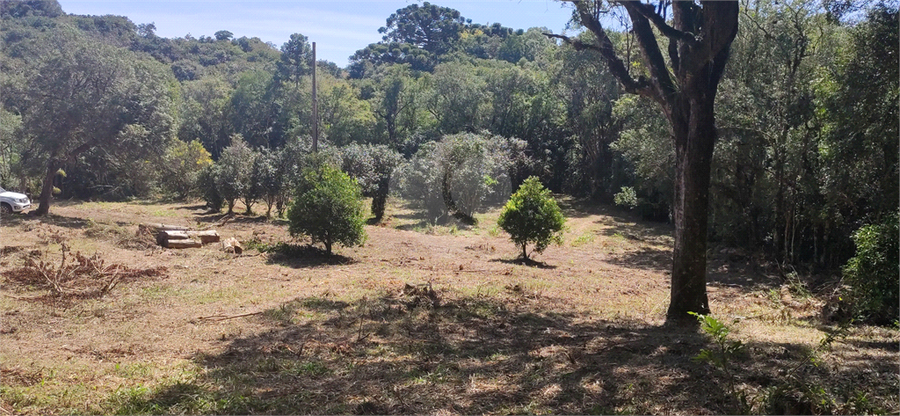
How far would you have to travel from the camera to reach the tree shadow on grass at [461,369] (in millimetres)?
4344

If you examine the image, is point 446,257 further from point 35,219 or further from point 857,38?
point 35,219

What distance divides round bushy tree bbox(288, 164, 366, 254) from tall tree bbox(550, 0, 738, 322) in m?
6.42

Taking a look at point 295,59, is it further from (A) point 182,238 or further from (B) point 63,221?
(A) point 182,238

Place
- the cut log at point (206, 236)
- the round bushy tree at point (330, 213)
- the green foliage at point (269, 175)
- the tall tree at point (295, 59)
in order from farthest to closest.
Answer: the tall tree at point (295, 59) → the green foliage at point (269, 175) → the cut log at point (206, 236) → the round bushy tree at point (330, 213)

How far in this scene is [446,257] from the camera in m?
13.8

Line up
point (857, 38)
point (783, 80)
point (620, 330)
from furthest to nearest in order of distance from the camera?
point (783, 80) → point (857, 38) → point (620, 330)

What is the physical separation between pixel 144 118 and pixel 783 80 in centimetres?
1752

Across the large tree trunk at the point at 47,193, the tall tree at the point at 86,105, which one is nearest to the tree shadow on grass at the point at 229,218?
the tall tree at the point at 86,105

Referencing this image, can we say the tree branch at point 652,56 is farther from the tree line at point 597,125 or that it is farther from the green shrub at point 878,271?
the green shrub at point 878,271

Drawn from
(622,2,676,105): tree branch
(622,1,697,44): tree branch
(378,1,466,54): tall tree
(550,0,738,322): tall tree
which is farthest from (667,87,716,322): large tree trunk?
(378,1,466,54): tall tree

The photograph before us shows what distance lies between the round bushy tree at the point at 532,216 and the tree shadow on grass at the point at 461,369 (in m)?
5.56

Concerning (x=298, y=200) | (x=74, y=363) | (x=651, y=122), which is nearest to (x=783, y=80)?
(x=651, y=122)

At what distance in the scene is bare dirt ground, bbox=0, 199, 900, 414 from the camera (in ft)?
14.4

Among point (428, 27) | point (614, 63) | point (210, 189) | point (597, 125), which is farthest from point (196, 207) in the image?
point (428, 27)
